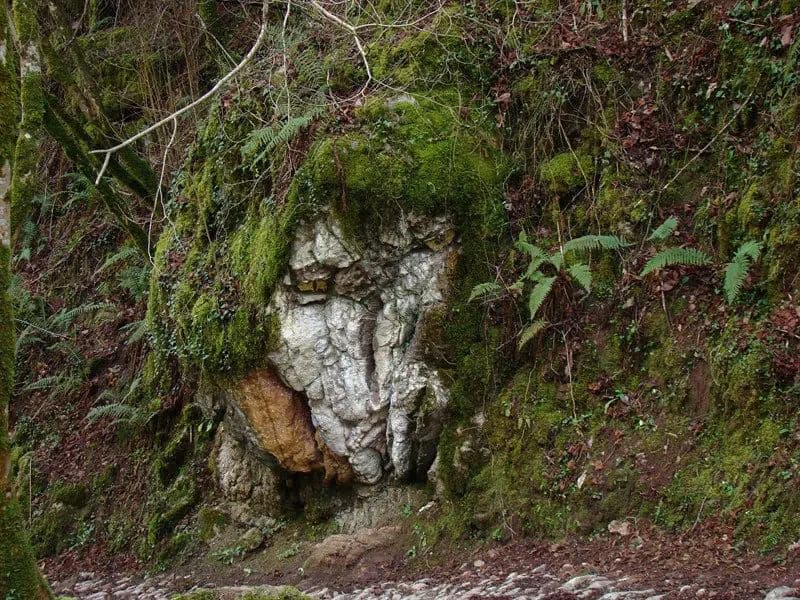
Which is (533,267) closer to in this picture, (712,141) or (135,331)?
(712,141)

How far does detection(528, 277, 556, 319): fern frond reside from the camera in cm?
587

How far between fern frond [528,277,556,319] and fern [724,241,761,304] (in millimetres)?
1381

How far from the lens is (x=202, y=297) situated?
767 cm

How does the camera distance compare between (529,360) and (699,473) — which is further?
(529,360)

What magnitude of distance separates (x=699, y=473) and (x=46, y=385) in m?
10.1

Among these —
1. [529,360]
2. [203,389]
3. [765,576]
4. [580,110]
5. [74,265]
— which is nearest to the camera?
[765,576]

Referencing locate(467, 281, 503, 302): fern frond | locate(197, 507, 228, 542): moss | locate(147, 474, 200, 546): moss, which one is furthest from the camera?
locate(147, 474, 200, 546): moss

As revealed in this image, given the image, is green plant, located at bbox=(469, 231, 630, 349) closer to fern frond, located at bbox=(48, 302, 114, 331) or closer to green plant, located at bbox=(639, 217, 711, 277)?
green plant, located at bbox=(639, 217, 711, 277)

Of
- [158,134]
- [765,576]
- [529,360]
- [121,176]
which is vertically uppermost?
[158,134]

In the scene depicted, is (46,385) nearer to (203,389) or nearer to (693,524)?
(203,389)

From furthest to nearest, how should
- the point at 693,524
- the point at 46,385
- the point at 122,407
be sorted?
the point at 46,385 < the point at 122,407 < the point at 693,524

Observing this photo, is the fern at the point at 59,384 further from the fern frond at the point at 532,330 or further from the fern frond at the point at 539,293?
the fern frond at the point at 539,293

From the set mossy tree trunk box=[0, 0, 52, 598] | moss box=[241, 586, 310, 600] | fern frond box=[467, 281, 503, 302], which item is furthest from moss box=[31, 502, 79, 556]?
fern frond box=[467, 281, 503, 302]

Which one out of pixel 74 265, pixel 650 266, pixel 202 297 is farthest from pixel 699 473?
pixel 74 265
